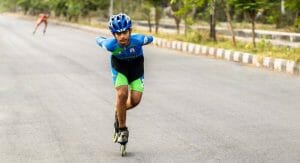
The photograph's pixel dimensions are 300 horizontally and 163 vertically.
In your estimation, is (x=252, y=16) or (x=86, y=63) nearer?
(x=86, y=63)

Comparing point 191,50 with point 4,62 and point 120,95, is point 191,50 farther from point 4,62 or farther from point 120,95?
point 120,95

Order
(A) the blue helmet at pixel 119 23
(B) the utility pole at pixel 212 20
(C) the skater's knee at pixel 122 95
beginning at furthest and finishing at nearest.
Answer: (B) the utility pole at pixel 212 20
(C) the skater's knee at pixel 122 95
(A) the blue helmet at pixel 119 23

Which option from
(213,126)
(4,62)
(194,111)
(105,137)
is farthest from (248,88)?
(4,62)

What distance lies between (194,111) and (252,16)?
38.0 feet

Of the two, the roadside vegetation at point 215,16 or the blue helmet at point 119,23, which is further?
the roadside vegetation at point 215,16

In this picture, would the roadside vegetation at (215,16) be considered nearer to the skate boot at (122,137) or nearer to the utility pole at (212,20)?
the utility pole at (212,20)

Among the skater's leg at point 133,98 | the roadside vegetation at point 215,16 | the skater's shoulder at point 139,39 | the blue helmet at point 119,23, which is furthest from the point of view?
the roadside vegetation at point 215,16

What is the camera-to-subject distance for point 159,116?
8.74 m

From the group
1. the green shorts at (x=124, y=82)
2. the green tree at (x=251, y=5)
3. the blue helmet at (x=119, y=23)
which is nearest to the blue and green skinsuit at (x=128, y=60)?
the green shorts at (x=124, y=82)

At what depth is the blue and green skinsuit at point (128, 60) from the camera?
20.8 feet

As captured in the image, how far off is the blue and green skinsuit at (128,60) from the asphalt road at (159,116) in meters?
0.75

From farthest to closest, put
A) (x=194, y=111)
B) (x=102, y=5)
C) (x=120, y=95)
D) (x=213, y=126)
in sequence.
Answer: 1. (x=102, y=5)
2. (x=194, y=111)
3. (x=213, y=126)
4. (x=120, y=95)

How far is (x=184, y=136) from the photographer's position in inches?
287

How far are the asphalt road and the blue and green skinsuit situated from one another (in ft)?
2.45
